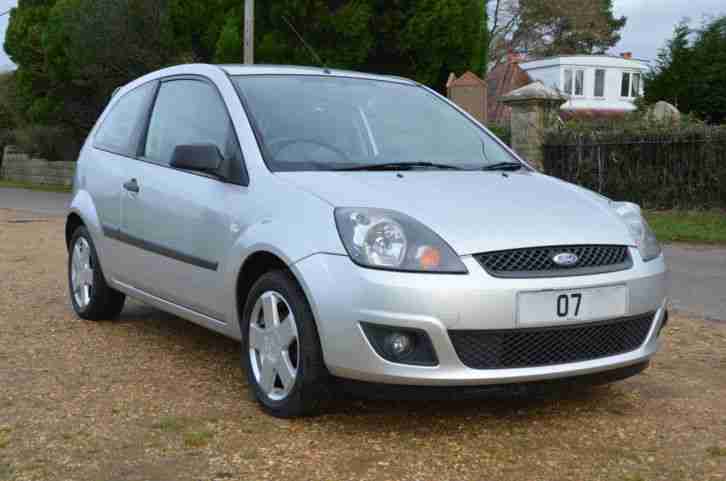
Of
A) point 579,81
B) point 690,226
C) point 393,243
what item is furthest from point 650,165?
point 579,81

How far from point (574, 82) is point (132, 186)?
46520mm

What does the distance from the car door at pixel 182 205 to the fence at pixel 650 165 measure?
10508 millimetres

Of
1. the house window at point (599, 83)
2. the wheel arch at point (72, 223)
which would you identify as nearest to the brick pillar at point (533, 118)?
the wheel arch at point (72, 223)

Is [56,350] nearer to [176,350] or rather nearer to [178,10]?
[176,350]

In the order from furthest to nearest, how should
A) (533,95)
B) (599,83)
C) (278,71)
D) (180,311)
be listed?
(599,83) → (533,95) → (278,71) → (180,311)

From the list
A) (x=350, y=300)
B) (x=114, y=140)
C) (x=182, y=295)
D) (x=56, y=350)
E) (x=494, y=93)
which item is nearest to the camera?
(x=350, y=300)

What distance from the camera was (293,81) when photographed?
5.20 m

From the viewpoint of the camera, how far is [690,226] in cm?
1305

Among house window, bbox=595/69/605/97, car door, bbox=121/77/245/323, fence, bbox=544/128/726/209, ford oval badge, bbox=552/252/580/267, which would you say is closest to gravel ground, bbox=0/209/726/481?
car door, bbox=121/77/245/323

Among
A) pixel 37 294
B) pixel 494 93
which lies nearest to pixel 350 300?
pixel 37 294

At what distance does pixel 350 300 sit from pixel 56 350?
2.64 meters

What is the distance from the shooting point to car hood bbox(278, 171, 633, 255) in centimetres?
389

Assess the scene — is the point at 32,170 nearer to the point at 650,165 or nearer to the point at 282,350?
the point at 650,165

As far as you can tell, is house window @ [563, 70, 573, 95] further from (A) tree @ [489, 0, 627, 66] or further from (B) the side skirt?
(B) the side skirt
